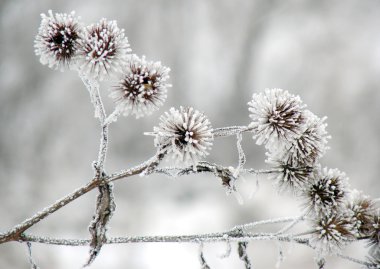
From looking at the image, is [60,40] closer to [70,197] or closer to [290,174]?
[70,197]

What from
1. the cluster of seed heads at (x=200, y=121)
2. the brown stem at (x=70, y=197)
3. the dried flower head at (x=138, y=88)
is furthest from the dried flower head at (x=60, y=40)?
the brown stem at (x=70, y=197)

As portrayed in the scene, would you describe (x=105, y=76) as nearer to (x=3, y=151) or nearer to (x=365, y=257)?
(x=365, y=257)

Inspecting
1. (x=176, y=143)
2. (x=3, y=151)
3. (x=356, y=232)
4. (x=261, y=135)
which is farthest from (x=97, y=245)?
(x=3, y=151)

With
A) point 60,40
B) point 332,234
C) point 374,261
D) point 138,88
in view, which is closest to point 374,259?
point 374,261

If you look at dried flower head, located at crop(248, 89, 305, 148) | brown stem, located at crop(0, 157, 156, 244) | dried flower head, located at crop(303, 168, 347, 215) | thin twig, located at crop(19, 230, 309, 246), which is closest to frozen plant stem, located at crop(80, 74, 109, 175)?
brown stem, located at crop(0, 157, 156, 244)

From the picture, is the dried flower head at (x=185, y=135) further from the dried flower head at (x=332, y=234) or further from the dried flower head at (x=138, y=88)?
the dried flower head at (x=332, y=234)
